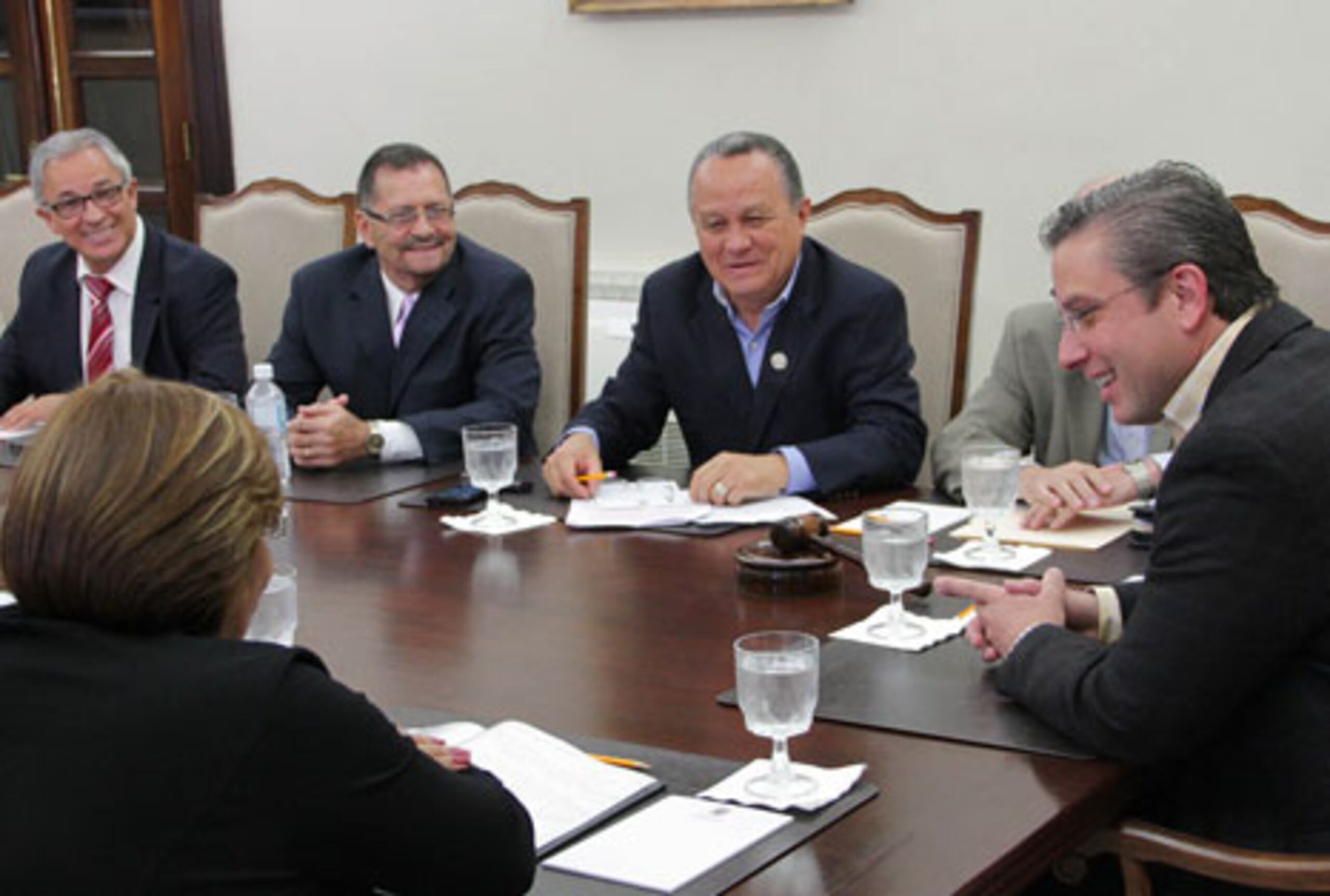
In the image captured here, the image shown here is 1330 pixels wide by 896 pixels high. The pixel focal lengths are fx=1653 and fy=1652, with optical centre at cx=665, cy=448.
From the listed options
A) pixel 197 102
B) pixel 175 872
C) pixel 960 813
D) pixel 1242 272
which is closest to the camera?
pixel 175 872

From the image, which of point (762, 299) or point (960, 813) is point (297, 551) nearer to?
point (762, 299)

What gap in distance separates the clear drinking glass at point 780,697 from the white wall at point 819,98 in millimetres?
2834

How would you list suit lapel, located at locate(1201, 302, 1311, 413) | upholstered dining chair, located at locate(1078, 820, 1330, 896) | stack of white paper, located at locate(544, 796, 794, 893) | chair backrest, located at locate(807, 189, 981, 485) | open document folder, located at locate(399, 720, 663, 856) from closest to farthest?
stack of white paper, located at locate(544, 796, 794, 893), open document folder, located at locate(399, 720, 663, 856), upholstered dining chair, located at locate(1078, 820, 1330, 896), suit lapel, located at locate(1201, 302, 1311, 413), chair backrest, located at locate(807, 189, 981, 485)

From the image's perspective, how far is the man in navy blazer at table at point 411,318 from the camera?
352 cm

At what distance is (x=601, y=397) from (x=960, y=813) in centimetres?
191

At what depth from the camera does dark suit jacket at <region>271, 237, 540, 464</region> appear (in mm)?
3527

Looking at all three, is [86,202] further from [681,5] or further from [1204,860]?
[1204,860]

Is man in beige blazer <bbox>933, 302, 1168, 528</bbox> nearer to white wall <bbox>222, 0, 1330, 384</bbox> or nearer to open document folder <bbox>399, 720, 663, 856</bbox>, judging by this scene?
white wall <bbox>222, 0, 1330, 384</bbox>

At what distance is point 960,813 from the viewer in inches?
57.2

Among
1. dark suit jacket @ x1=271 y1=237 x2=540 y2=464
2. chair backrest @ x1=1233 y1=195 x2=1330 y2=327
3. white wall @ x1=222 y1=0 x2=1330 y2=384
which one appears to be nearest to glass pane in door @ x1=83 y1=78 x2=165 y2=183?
white wall @ x1=222 y1=0 x2=1330 y2=384

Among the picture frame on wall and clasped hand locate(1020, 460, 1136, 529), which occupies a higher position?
the picture frame on wall

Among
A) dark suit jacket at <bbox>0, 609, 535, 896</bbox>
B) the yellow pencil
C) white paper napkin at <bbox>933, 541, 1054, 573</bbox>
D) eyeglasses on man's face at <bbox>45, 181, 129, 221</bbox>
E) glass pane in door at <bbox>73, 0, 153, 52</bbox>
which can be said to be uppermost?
glass pane in door at <bbox>73, 0, 153, 52</bbox>

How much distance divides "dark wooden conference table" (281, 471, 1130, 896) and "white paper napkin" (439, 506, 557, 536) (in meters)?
0.02

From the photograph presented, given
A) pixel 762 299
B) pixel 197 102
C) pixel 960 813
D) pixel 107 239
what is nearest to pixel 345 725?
pixel 960 813
